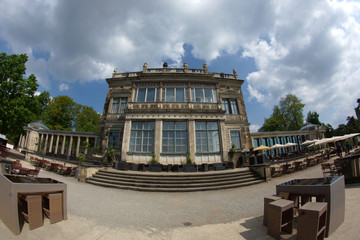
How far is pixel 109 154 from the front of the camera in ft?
46.9

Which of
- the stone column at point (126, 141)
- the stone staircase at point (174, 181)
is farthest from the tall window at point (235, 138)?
the stone column at point (126, 141)

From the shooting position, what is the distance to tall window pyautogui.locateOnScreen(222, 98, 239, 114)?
1785 centimetres

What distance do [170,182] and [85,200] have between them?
4.69m

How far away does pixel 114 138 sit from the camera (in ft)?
53.5

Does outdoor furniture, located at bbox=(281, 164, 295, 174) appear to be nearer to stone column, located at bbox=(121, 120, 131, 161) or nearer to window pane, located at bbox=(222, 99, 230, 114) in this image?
window pane, located at bbox=(222, 99, 230, 114)

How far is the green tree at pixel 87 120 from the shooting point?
108 feet

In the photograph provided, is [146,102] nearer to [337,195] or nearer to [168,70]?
[168,70]

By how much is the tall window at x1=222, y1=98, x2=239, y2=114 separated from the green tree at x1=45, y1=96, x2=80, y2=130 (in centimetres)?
3305

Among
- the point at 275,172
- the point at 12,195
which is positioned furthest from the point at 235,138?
the point at 12,195

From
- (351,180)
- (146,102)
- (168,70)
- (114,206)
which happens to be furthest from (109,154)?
(351,180)

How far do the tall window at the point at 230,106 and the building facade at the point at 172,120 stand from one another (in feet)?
0.38

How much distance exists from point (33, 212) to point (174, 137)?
11060 millimetres

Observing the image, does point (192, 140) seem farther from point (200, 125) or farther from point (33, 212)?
point (33, 212)

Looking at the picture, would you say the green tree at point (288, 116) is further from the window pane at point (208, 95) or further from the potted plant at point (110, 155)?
the potted plant at point (110, 155)
